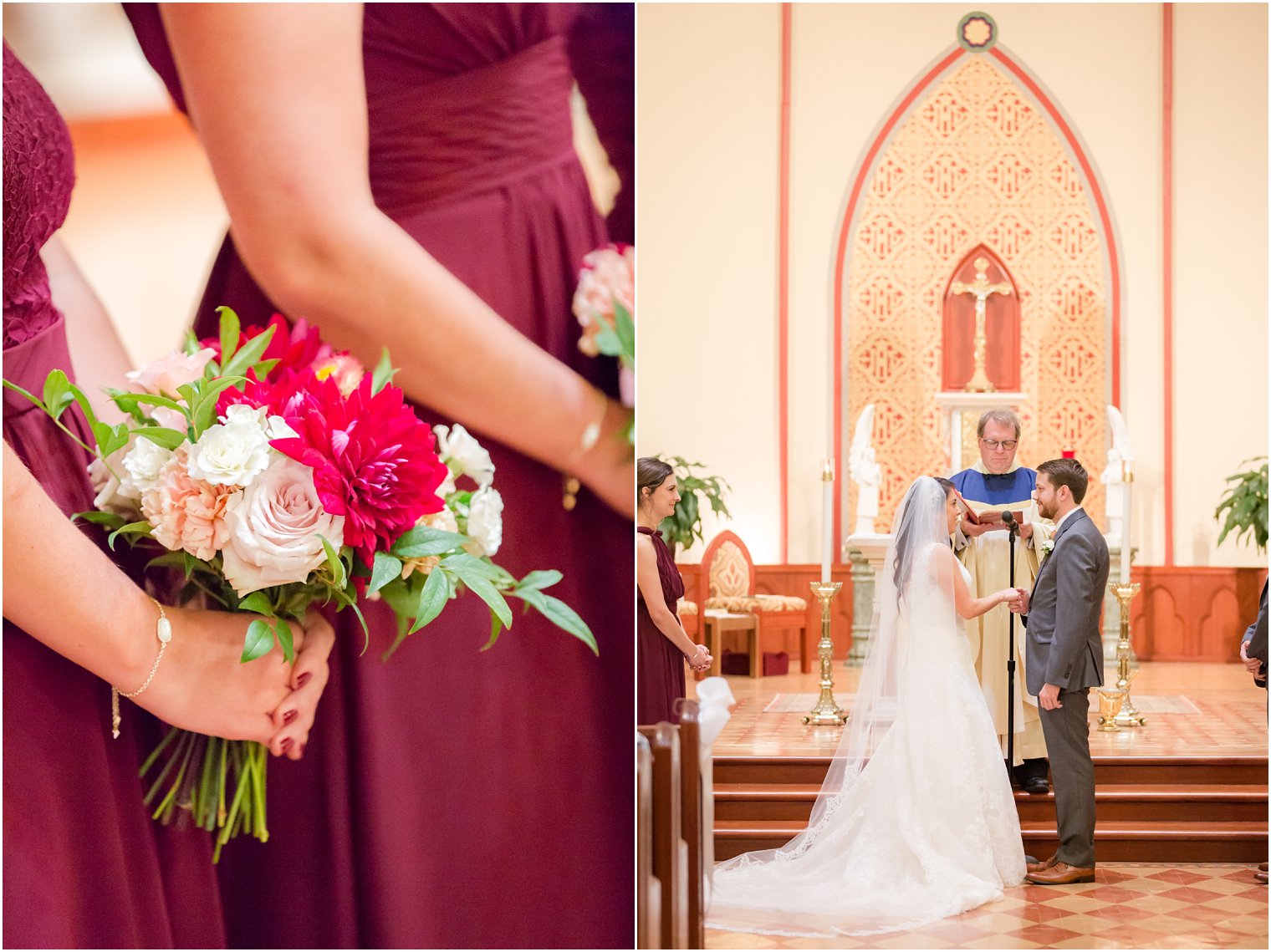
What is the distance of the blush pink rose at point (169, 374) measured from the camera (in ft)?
5.95

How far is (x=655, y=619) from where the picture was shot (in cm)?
373

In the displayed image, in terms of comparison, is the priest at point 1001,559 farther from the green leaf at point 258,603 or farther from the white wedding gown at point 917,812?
the green leaf at point 258,603

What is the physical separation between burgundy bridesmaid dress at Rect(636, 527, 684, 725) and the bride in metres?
0.77

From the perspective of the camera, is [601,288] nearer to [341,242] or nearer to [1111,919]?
[341,242]

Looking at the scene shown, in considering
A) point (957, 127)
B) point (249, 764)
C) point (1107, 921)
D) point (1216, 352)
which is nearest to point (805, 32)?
point (957, 127)

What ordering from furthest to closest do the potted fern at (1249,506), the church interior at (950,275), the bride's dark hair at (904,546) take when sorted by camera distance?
Answer: the church interior at (950,275)
the potted fern at (1249,506)
the bride's dark hair at (904,546)

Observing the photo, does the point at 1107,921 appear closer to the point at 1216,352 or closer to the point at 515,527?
the point at 515,527

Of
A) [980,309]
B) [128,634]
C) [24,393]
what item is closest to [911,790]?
[128,634]

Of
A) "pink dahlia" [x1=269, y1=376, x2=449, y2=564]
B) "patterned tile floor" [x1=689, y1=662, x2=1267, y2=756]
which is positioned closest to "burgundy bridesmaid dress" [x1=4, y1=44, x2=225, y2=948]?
"pink dahlia" [x1=269, y1=376, x2=449, y2=564]

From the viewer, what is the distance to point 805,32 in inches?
343

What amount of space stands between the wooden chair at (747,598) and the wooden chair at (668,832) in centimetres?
527

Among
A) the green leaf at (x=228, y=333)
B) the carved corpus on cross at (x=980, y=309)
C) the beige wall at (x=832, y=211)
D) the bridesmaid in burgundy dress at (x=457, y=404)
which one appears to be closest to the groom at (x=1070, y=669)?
the bridesmaid in burgundy dress at (x=457, y=404)

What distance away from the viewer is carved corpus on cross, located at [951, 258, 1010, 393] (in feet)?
28.5

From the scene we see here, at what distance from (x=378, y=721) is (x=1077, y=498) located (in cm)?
333
